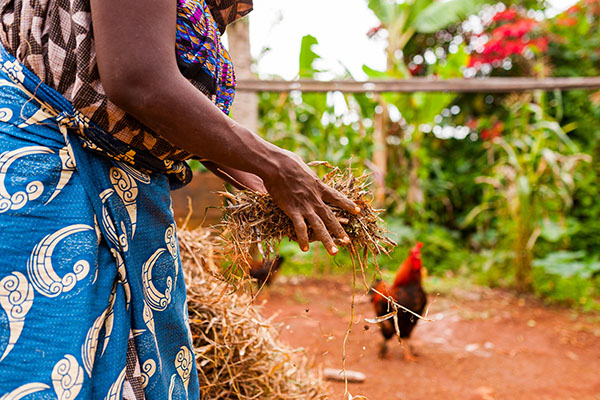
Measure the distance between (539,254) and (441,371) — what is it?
139 inches

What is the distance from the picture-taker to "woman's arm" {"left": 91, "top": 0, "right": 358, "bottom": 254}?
777 millimetres

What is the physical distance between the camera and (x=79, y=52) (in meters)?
0.84

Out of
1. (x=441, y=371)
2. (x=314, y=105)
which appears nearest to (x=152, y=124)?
(x=441, y=371)

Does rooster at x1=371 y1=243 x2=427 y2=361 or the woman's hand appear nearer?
the woman's hand

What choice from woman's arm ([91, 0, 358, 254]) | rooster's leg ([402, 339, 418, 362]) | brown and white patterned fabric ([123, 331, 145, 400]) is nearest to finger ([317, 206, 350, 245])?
woman's arm ([91, 0, 358, 254])

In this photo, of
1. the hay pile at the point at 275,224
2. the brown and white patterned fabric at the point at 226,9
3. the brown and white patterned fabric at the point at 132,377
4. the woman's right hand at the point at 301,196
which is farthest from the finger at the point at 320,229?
the brown and white patterned fabric at the point at 226,9

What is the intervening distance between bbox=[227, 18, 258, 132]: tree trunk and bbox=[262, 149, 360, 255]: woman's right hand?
348 cm

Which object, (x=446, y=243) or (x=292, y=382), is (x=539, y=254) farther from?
(x=292, y=382)

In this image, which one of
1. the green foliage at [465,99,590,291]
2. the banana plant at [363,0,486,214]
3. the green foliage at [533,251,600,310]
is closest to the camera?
the green foliage at [465,99,590,291]

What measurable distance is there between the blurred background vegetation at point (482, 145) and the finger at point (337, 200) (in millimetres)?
4259

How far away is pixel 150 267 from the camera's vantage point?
3.28ft

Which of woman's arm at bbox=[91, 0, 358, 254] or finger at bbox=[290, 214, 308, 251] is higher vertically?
woman's arm at bbox=[91, 0, 358, 254]

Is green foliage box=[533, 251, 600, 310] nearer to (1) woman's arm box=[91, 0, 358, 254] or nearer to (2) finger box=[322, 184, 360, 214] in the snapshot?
(2) finger box=[322, 184, 360, 214]

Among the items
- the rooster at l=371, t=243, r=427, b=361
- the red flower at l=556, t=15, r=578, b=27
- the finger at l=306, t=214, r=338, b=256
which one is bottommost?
the rooster at l=371, t=243, r=427, b=361
